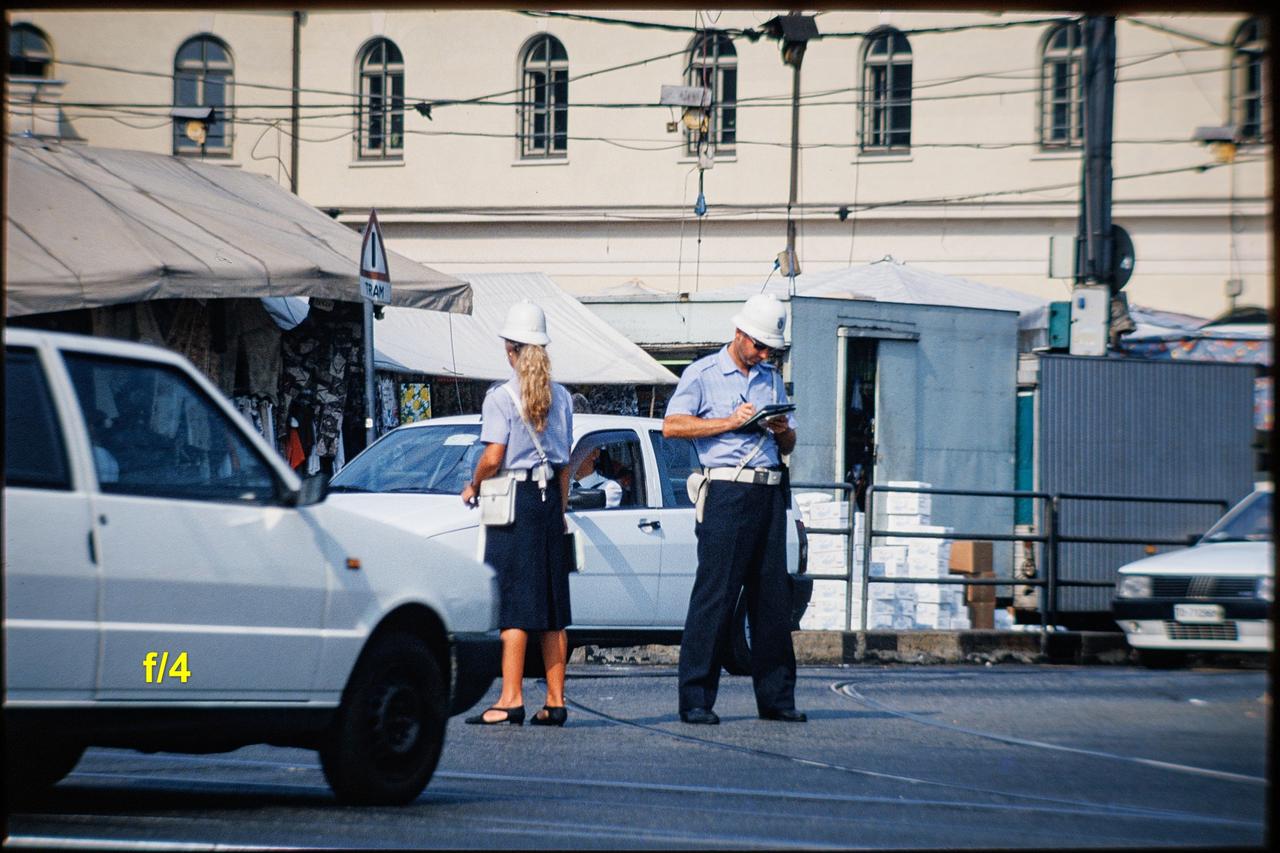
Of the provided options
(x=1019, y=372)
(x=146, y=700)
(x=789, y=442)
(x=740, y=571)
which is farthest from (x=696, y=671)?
(x=1019, y=372)

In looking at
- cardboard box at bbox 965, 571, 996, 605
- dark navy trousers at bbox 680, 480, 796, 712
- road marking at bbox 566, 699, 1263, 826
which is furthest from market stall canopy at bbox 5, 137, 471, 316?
Answer: road marking at bbox 566, 699, 1263, 826

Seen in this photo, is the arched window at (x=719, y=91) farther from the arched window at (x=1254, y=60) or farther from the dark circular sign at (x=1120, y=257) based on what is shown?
the arched window at (x=1254, y=60)

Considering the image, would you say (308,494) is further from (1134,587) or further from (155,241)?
(1134,587)

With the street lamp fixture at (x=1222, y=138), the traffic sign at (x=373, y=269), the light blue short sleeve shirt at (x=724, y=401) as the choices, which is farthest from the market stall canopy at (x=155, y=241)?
the street lamp fixture at (x=1222, y=138)

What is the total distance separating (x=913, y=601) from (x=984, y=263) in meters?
16.7

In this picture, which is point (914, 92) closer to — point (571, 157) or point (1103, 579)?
point (571, 157)

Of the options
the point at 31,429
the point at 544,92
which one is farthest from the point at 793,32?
the point at 31,429

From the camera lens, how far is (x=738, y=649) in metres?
9.93

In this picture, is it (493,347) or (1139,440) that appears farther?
(493,347)

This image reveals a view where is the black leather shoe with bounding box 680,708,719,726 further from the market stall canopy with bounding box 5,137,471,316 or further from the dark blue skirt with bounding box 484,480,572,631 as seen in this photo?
the market stall canopy with bounding box 5,137,471,316

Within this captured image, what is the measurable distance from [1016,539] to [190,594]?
380 inches

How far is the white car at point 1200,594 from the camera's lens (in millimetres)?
9080

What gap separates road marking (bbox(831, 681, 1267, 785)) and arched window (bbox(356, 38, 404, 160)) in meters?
21.9

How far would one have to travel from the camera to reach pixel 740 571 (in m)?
8.84
